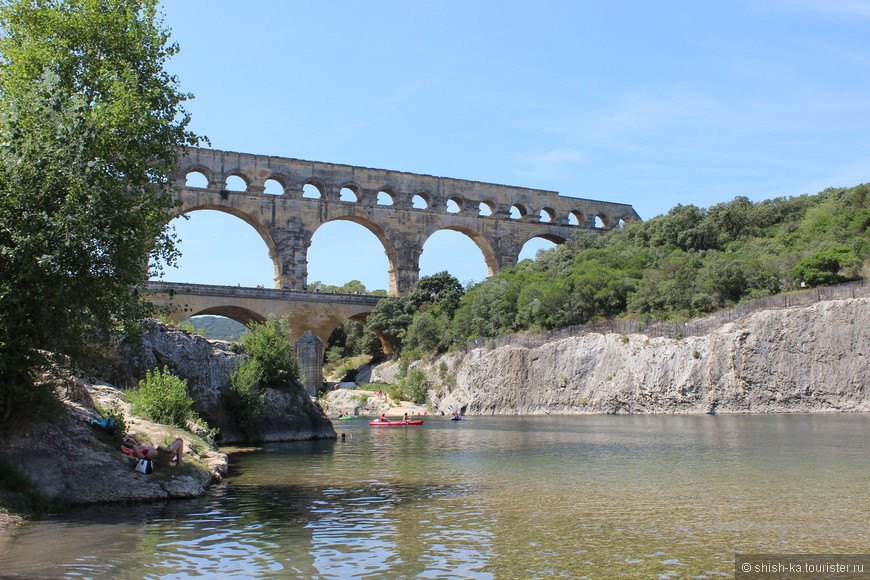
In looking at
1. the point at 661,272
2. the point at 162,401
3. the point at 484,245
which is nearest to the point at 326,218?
the point at 484,245

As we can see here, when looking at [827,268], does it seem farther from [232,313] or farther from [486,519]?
[232,313]

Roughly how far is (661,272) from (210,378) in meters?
24.2

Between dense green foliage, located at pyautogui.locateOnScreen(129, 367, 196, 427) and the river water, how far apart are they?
1555mm

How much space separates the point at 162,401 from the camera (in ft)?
50.0

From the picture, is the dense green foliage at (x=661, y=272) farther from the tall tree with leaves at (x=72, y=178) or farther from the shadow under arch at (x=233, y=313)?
the tall tree with leaves at (x=72, y=178)

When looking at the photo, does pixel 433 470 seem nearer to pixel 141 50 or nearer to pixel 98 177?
pixel 98 177

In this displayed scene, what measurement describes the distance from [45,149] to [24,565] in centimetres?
541

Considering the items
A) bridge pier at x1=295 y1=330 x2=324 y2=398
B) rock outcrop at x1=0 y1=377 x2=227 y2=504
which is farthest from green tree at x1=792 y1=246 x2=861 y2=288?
rock outcrop at x1=0 y1=377 x2=227 y2=504

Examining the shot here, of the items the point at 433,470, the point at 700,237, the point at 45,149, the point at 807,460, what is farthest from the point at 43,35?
the point at 700,237

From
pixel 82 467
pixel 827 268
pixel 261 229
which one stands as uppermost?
pixel 261 229

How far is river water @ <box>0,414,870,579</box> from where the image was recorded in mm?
7137

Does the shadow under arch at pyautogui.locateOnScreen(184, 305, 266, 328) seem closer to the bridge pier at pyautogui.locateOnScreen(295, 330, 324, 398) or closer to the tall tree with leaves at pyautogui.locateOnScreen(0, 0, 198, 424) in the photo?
the bridge pier at pyautogui.locateOnScreen(295, 330, 324, 398)

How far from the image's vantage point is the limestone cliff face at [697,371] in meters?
27.3

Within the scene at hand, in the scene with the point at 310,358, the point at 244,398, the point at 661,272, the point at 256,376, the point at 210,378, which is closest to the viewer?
the point at 210,378
